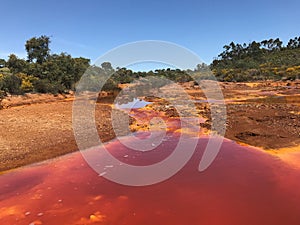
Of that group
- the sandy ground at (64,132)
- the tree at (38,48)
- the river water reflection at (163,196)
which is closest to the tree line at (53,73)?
the tree at (38,48)

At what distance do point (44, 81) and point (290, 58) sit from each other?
192 ft

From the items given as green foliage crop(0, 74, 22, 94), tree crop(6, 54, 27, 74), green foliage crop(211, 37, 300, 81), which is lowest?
green foliage crop(0, 74, 22, 94)

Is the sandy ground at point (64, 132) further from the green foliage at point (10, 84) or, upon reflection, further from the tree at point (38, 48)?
the tree at point (38, 48)

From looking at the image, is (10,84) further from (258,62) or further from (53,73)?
(258,62)

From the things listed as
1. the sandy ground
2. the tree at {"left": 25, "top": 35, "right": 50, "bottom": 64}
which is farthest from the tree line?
the sandy ground

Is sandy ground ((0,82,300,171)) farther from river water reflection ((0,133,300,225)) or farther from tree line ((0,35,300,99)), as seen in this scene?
tree line ((0,35,300,99))

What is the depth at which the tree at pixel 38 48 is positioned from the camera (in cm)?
3616

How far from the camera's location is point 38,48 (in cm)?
3684

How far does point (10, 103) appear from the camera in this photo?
69.7 feet

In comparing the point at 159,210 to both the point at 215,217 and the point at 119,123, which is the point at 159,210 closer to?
the point at 215,217

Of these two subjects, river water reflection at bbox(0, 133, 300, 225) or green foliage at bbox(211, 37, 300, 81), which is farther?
green foliage at bbox(211, 37, 300, 81)

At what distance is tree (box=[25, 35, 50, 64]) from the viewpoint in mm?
36156

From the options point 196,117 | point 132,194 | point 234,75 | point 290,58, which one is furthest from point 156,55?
point 290,58

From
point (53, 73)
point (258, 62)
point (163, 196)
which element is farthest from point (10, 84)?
point (258, 62)
